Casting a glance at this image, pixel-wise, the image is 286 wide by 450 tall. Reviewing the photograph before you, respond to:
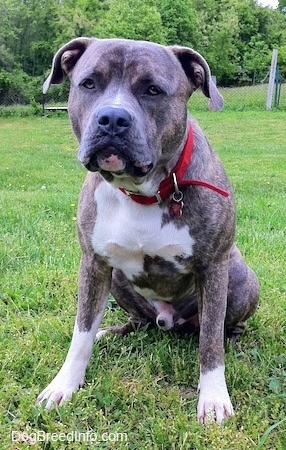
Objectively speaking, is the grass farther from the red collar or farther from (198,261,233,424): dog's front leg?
the red collar

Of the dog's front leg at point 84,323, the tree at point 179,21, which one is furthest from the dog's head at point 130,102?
the tree at point 179,21

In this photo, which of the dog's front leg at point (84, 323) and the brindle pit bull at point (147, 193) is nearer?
the brindle pit bull at point (147, 193)

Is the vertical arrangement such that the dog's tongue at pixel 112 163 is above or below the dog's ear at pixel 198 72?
below

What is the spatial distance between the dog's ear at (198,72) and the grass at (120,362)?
3.72 ft

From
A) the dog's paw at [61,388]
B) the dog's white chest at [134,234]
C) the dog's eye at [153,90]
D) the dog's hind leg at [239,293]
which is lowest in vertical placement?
the dog's paw at [61,388]

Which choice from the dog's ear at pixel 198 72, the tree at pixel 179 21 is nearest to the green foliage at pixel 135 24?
the tree at pixel 179 21

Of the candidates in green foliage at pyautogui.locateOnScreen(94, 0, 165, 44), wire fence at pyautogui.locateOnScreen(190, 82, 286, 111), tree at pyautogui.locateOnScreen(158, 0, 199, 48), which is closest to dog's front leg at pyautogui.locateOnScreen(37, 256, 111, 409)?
wire fence at pyautogui.locateOnScreen(190, 82, 286, 111)

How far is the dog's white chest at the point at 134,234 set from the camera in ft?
7.78

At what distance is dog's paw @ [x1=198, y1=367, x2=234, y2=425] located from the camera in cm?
226

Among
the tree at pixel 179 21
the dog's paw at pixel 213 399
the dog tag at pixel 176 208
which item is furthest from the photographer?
the tree at pixel 179 21

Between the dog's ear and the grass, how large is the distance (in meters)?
Result: 1.13

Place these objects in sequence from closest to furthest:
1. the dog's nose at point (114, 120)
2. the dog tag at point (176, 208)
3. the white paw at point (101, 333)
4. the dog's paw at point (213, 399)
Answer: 1. the dog's nose at point (114, 120)
2. the dog's paw at point (213, 399)
3. the dog tag at point (176, 208)
4. the white paw at point (101, 333)

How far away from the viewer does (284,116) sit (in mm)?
15969

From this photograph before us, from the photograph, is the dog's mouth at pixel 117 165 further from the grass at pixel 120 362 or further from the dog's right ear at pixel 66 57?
the grass at pixel 120 362
